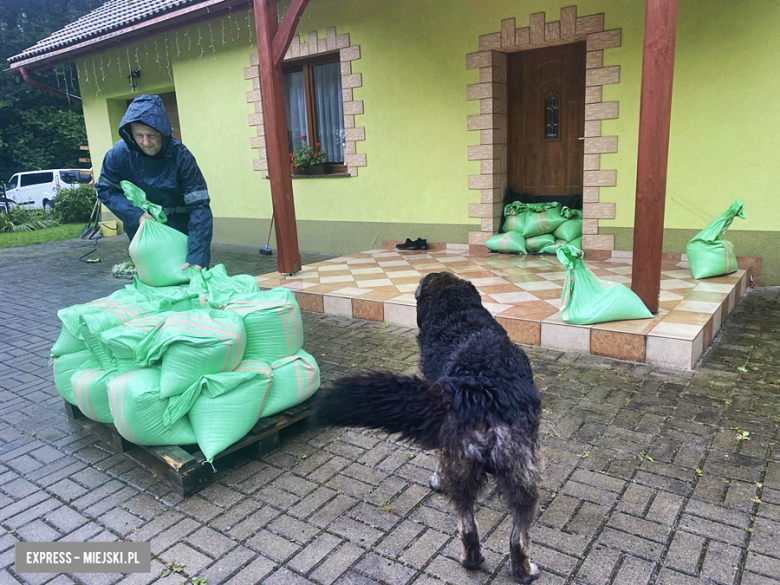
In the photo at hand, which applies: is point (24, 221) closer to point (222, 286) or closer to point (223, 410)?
point (222, 286)

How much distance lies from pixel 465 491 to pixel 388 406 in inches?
17.5

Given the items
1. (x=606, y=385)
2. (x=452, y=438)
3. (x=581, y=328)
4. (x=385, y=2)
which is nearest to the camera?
(x=452, y=438)

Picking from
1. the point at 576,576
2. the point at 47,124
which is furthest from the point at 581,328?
the point at 47,124

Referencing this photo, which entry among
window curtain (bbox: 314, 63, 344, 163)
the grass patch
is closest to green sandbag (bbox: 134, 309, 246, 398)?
window curtain (bbox: 314, 63, 344, 163)

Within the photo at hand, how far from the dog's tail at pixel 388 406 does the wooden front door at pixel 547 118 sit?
587 cm

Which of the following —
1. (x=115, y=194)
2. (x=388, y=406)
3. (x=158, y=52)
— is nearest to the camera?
(x=388, y=406)

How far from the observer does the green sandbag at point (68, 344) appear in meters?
2.90

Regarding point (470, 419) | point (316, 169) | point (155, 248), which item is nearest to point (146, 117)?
point (155, 248)

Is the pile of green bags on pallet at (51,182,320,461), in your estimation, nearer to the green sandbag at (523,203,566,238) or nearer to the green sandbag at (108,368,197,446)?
the green sandbag at (108,368,197,446)

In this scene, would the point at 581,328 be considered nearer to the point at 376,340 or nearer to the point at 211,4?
the point at 376,340

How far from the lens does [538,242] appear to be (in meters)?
6.68

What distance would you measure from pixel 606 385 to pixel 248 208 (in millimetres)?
7450

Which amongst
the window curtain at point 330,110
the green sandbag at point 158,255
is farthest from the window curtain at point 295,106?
the green sandbag at point 158,255

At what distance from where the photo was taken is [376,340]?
441 cm
